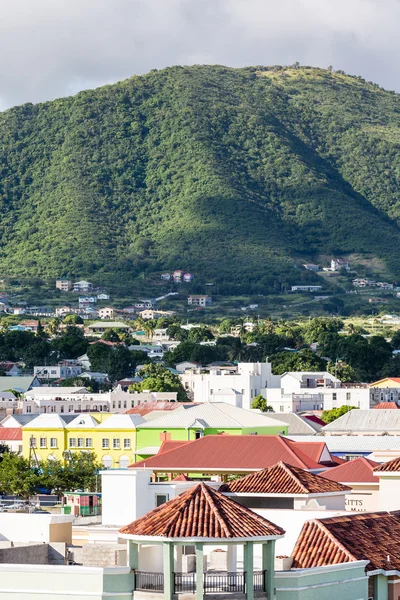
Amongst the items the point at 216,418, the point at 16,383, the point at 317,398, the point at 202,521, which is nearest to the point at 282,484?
the point at 202,521

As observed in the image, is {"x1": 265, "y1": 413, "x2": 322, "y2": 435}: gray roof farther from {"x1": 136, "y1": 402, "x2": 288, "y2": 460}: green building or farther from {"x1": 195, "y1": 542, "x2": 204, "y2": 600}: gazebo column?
{"x1": 195, "y1": 542, "x2": 204, "y2": 600}: gazebo column

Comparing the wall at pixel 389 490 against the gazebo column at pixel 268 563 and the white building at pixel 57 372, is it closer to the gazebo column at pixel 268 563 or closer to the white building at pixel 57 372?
the gazebo column at pixel 268 563

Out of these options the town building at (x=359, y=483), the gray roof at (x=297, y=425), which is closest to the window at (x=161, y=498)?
the town building at (x=359, y=483)

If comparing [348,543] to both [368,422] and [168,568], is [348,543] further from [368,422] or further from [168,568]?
[368,422]

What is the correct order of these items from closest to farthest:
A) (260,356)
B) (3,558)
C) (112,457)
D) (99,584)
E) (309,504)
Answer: (99,584)
(3,558)
(309,504)
(112,457)
(260,356)

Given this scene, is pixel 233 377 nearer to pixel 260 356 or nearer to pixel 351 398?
pixel 351 398

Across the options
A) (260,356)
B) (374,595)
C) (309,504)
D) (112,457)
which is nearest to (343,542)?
(374,595)
